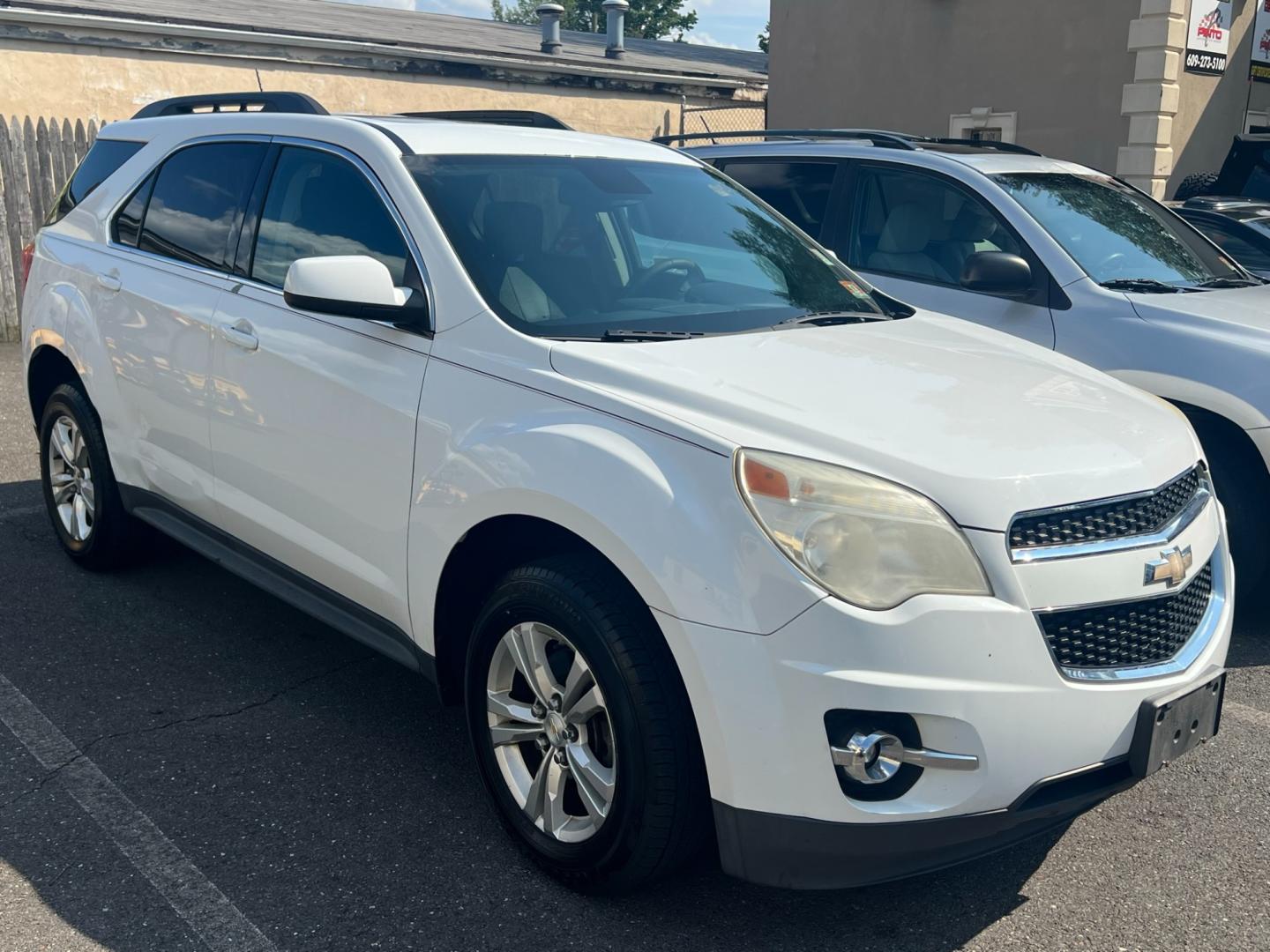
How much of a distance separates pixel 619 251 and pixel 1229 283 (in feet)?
11.8

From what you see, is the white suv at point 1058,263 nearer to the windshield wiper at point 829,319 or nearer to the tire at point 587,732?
the windshield wiper at point 829,319

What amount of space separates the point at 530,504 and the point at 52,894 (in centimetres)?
150

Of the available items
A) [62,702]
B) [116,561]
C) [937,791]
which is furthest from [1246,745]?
[116,561]

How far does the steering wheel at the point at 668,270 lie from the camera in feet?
11.8

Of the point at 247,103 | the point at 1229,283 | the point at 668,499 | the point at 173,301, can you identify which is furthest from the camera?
the point at 1229,283

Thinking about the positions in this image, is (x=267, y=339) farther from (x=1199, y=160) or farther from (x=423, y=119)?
(x=1199, y=160)

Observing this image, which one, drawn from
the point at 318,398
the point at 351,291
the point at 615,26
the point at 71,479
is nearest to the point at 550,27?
the point at 615,26

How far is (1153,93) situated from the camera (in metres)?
14.1

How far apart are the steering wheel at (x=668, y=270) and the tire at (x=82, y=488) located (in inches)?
98.0

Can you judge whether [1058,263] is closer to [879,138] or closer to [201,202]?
[879,138]

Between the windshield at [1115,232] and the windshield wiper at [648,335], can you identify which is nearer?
the windshield wiper at [648,335]

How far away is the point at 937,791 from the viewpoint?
2527mm

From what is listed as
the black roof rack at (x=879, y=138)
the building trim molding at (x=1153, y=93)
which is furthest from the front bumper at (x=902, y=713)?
the building trim molding at (x=1153, y=93)

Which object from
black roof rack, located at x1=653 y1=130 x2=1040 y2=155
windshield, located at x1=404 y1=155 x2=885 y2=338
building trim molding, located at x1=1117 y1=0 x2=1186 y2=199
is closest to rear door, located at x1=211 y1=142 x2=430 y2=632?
windshield, located at x1=404 y1=155 x2=885 y2=338
